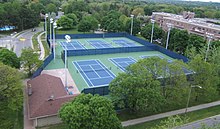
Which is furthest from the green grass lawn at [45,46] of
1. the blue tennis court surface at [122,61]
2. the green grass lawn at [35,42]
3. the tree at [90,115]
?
the tree at [90,115]

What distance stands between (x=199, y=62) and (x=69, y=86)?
16963mm

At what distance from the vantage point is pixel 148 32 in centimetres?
5606

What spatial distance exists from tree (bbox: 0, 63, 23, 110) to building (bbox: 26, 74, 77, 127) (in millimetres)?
1642

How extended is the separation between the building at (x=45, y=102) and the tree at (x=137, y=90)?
5036 millimetres

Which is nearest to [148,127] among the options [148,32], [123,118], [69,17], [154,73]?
[123,118]

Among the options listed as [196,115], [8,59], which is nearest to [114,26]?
[8,59]

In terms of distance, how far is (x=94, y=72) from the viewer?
34.2 m

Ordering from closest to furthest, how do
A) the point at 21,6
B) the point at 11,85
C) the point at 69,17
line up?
the point at 11,85, the point at 21,6, the point at 69,17

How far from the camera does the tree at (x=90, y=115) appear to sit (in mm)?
16766

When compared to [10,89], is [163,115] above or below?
below

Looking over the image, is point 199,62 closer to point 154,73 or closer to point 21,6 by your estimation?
point 154,73

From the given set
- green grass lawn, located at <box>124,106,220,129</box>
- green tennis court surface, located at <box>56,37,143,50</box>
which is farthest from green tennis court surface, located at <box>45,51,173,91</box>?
green grass lawn, located at <box>124,106,220,129</box>

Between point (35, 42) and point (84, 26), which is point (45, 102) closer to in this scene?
point (35, 42)

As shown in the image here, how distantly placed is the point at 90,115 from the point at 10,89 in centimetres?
844
